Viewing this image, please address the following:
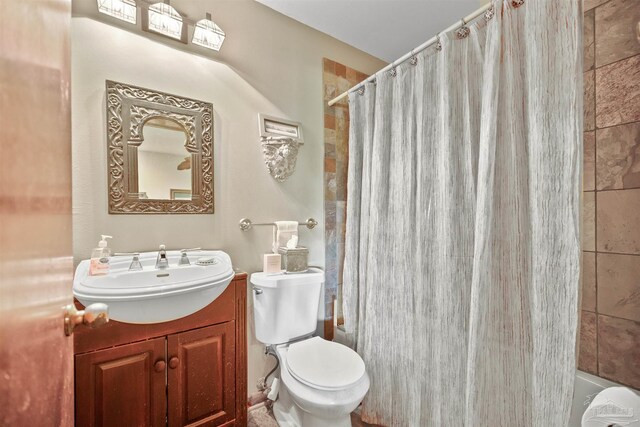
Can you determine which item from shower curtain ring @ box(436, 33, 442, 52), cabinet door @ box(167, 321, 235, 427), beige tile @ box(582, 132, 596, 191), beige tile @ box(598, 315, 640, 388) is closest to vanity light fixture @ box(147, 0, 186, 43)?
shower curtain ring @ box(436, 33, 442, 52)

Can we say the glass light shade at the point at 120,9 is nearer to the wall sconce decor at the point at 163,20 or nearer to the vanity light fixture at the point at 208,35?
the wall sconce decor at the point at 163,20

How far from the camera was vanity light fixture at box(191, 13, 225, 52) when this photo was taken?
1493 millimetres

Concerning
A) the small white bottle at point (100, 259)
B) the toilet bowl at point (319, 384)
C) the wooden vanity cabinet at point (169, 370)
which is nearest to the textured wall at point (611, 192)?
the toilet bowl at point (319, 384)

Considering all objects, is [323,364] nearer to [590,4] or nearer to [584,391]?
[584,391]

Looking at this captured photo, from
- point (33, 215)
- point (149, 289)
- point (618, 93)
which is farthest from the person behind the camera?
point (149, 289)

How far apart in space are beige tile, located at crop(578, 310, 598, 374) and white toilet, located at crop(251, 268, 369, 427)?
0.84m

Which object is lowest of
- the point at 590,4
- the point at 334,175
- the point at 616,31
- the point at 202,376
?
the point at 202,376

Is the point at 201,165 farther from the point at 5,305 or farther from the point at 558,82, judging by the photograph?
the point at 558,82

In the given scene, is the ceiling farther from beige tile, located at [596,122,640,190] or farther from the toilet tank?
the toilet tank

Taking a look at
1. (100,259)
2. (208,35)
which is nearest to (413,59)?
(208,35)

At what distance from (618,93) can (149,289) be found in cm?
175

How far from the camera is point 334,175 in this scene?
6.91ft

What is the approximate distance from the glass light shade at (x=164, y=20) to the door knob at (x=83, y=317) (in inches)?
57.1

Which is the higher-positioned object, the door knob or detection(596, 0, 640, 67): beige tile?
detection(596, 0, 640, 67): beige tile
